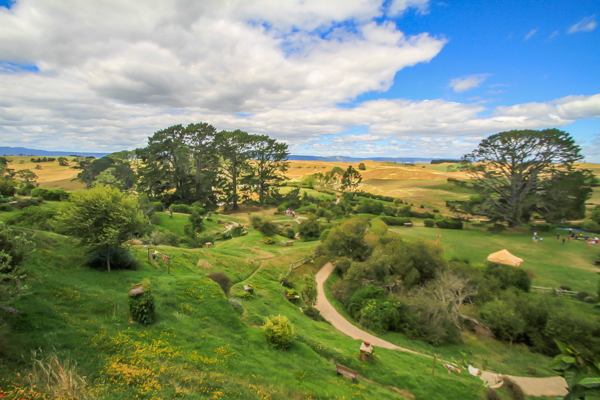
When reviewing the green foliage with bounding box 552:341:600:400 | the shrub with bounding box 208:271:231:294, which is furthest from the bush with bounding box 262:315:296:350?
the green foliage with bounding box 552:341:600:400

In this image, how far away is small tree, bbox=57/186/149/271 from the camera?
13.1 metres

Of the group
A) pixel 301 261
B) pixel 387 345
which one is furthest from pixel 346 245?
pixel 387 345

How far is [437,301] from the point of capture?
23.9 metres

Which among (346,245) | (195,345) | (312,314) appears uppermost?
(195,345)

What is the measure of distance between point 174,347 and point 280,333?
5.04 m

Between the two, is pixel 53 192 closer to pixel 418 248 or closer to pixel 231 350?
pixel 231 350

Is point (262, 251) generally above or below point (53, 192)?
below

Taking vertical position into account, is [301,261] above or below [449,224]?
below

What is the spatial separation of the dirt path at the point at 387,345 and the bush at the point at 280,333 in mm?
9402

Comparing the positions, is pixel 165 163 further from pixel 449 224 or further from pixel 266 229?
pixel 449 224

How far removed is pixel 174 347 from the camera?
9867mm

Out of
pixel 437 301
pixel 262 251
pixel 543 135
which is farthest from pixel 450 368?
pixel 543 135

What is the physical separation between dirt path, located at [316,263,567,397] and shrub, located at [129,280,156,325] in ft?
50.5

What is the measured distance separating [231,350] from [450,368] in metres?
14.8
